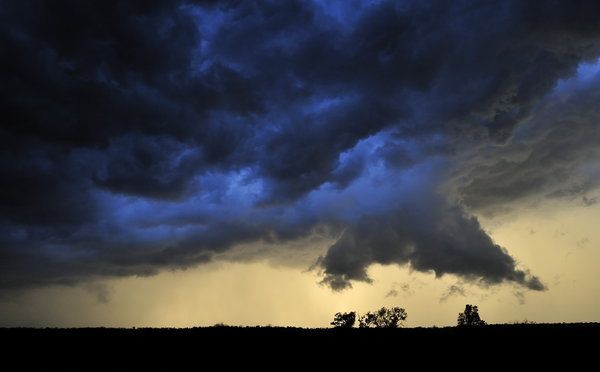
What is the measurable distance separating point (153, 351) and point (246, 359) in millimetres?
5289

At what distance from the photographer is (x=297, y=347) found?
29.4 metres

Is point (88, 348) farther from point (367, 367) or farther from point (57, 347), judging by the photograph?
point (367, 367)

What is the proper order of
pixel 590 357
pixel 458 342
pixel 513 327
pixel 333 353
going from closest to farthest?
1. pixel 590 357
2. pixel 333 353
3. pixel 458 342
4. pixel 513 327

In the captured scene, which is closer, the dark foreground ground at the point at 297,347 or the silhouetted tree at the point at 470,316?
the dark foreground ground at the point at 297,347

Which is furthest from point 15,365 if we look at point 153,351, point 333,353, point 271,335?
point 333,353

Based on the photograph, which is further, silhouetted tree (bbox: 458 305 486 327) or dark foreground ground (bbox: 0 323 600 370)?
silhouetted tree (bbox: 458 305 486 327)

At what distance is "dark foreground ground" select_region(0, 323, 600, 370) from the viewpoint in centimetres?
2612

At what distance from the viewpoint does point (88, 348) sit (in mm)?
28406

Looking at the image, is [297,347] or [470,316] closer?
[297,347]

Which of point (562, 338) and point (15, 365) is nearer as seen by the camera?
point (15, 365)

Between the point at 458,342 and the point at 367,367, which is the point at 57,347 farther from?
the point at 458,342

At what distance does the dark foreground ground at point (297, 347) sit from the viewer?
1029 inches

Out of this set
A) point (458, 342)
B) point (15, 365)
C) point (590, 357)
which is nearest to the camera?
point (15, 365)

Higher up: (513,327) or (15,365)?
(513,327)
